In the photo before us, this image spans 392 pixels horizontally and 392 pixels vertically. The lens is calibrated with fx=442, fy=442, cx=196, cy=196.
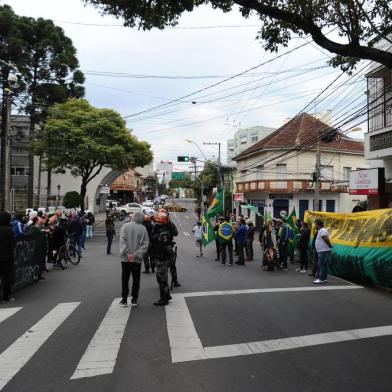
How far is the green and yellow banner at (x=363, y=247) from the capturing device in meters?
10.4

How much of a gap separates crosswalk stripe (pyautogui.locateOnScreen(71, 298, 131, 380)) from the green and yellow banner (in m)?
6.21

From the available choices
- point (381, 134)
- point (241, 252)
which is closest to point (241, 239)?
point (241, 252)

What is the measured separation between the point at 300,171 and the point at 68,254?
2890cm

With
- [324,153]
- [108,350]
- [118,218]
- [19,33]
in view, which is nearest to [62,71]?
[19,33]

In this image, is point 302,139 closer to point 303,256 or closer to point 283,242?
point 283,242

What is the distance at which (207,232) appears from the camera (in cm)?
1798

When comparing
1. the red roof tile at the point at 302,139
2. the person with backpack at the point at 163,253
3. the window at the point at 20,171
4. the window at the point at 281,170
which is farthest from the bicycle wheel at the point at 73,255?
the window at the point at 20,171

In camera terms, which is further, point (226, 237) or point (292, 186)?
point (292, 186)

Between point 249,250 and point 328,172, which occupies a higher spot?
point 328,172

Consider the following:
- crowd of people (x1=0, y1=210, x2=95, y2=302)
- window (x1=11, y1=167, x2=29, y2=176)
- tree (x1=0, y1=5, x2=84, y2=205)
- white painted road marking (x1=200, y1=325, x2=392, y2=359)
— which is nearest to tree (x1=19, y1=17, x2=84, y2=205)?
tree (x1=0, y1=5, x2=84, y2=205)

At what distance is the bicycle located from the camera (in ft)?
44.8

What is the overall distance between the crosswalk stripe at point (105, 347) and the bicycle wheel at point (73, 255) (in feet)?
24.0

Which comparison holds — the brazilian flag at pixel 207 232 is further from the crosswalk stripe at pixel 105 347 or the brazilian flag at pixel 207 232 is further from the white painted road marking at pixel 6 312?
the white painted road marking at pixel 6 312

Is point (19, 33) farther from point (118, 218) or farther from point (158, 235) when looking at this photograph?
point (158, 235)
